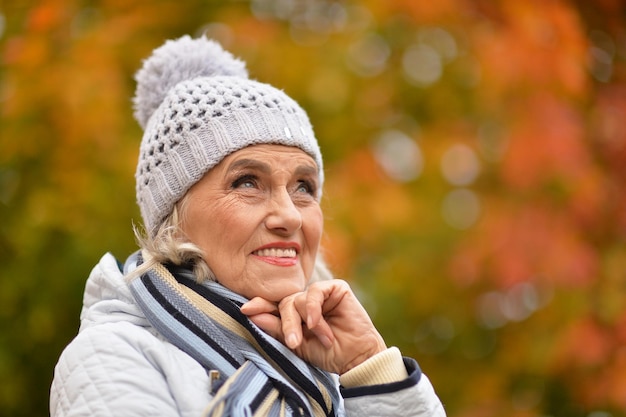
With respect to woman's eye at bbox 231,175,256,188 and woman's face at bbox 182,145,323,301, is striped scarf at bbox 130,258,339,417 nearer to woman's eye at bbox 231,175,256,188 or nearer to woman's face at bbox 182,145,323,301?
woman's face at bbox 182,145,323,301

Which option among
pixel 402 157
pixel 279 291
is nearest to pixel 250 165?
pixel 279 291

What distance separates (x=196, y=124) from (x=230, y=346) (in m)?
0.65

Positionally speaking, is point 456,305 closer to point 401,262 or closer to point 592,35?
point 401,262

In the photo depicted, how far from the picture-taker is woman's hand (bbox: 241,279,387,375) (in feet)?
7.43

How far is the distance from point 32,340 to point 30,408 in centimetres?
50

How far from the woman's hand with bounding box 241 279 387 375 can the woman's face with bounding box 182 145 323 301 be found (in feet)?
0.29

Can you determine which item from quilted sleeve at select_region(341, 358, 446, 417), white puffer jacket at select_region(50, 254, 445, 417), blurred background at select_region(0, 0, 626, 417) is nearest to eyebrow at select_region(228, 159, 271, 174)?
white puffer jacket at select_region(50, 254, 445, 417)

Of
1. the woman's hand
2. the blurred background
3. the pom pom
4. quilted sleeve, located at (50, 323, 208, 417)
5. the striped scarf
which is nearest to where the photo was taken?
quilted sleeve, located at (50, 323, 208, 417)

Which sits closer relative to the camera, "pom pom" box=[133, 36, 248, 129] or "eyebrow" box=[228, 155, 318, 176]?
"eyebrow" box=[228, 155, 318, 176]

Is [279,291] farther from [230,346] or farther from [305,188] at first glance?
[305,188]

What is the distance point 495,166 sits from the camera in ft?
16.6

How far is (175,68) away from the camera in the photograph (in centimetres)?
270

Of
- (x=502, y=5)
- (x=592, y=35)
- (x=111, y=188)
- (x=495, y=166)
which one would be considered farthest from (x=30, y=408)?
(x=592, y=35)

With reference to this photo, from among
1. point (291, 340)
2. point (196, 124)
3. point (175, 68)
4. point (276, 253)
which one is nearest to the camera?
point (291, 340)
